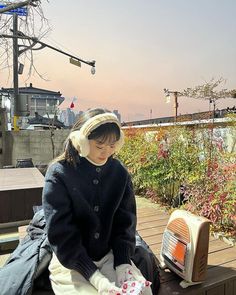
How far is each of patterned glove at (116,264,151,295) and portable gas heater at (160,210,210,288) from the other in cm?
42

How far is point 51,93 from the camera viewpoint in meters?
18.9

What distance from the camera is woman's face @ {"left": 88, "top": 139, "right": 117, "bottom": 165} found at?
1728 millimetres

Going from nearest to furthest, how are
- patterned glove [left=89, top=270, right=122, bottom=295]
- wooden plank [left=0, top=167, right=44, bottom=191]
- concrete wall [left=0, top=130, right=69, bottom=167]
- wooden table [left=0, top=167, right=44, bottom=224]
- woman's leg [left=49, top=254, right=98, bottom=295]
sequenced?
patterned glove [left=89, top=270, right=122, bottom=295], woman's leg [left=49, top=254, right=98, bottom=295], wooden table [left=0, top=167, right=44, bottom=224], wooden plank [left=0, top=167, right=44, bottom=191], concrete wall [left=0, top=130, right=69, bottom=167]

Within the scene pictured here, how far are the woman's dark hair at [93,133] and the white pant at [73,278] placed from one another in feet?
1.82

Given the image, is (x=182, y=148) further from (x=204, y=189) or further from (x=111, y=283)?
(x=111, y=283)

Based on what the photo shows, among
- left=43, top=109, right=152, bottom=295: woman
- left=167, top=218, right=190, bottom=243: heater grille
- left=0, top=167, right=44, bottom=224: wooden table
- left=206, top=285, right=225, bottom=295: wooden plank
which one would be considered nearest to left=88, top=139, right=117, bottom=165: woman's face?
left=43, top=109, right=152, bottom=295: woman

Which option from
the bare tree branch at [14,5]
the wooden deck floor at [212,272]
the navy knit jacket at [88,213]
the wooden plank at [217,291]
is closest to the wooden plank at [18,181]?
the wooden deck floor at [212,272]

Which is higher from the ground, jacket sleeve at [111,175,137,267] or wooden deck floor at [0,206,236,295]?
jacket sleeve at [111,175,137,267]

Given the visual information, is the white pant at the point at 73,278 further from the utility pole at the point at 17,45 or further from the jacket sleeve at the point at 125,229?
the utility pole at the point at 17,45

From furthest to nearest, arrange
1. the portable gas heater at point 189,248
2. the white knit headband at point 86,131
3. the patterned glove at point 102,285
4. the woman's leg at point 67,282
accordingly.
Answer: the portable gas heater at point 189,248 < the white knit headband at point 86,131 < the woman's leg at point 67,282 < the patterned glove at point 102,285

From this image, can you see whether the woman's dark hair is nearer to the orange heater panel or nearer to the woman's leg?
Answer: the woman's leg

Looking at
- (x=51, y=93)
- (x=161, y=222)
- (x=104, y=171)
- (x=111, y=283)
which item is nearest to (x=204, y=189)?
(x=161, y=222)

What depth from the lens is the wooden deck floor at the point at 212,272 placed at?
1922 millimetres

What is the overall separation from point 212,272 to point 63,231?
1112 mm
